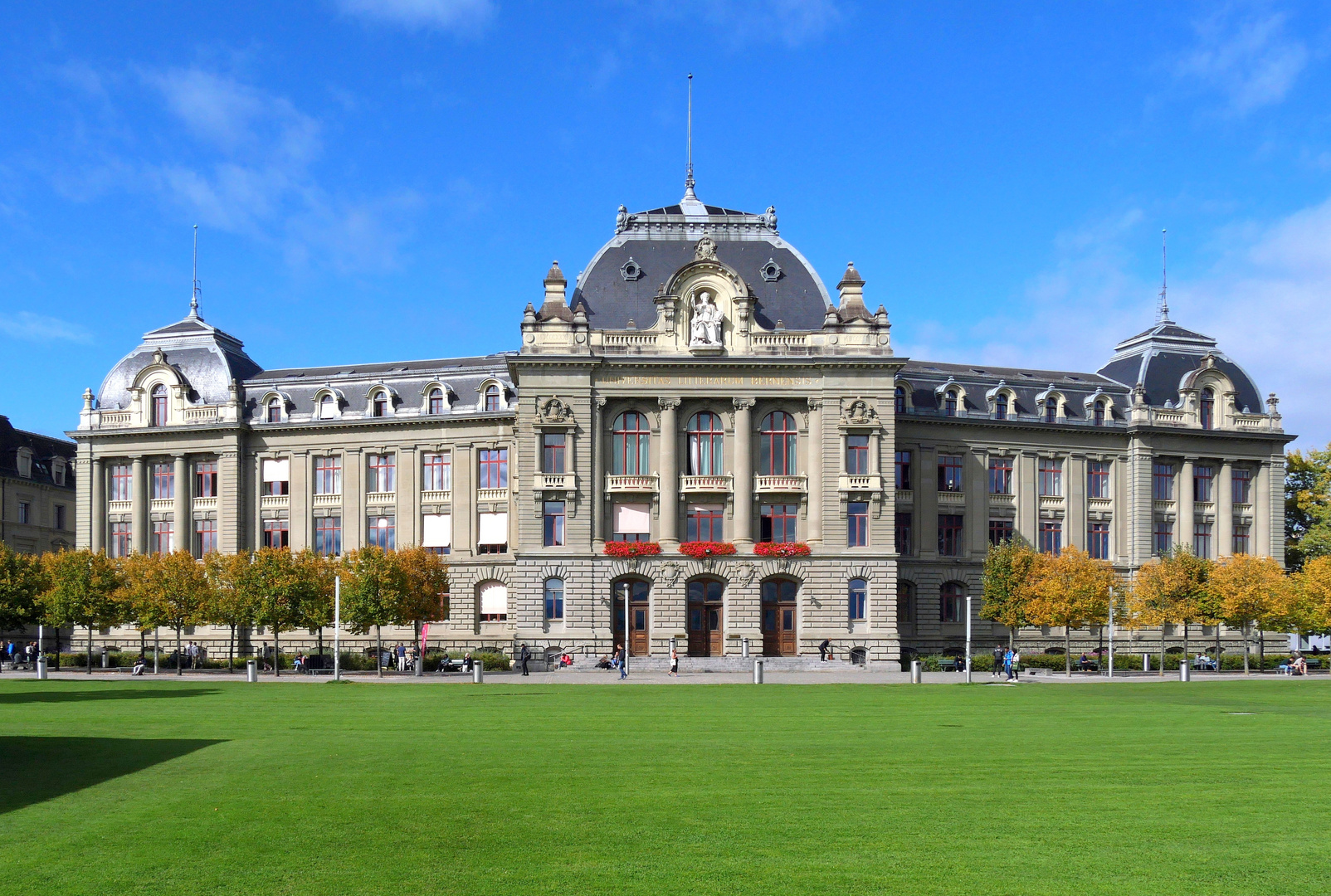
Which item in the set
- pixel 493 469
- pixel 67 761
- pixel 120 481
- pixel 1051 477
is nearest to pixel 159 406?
pixel 120 481

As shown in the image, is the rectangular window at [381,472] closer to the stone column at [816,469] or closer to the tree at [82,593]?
the tree at [82,593]

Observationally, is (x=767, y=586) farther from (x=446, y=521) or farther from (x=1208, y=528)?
(x=1208, y=528)

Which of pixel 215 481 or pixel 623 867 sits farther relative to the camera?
pixel 215 481

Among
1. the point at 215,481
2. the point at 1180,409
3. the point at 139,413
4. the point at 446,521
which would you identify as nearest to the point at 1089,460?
the point at 1180,409

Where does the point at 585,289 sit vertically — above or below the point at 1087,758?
above

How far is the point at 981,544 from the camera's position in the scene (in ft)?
295

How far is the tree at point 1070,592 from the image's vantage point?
76.0m

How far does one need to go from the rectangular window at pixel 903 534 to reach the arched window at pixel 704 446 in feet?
54.6

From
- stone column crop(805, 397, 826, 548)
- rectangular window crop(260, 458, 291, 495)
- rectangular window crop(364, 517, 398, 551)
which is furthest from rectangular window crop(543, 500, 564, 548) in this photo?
rectangular window crop(260, 458, 291, 495)

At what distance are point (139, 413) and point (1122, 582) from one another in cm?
7250

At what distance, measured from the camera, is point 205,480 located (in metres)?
94.4

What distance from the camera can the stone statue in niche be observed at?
78.7 meters

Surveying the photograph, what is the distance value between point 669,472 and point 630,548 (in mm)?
5398

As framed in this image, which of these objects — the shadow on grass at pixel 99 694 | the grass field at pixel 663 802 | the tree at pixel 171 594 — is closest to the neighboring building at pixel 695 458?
the tree at pixel 171 594
